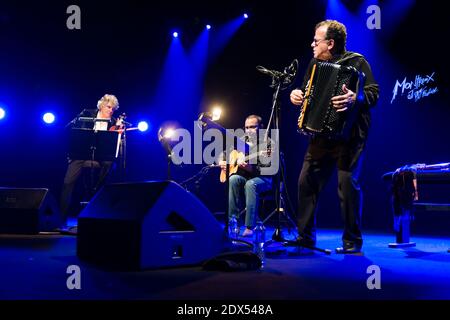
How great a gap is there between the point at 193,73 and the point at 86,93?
79.7 inches

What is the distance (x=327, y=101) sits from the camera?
3896 millimetres

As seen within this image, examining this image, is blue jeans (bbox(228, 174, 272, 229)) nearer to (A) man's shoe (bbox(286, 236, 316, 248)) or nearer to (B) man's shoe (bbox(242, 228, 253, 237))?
(B) man's shoe (bbox(242, 228, 253, 237))

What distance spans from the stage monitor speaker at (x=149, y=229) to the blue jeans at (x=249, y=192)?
109 inches

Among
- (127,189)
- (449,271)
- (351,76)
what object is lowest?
(449,271)

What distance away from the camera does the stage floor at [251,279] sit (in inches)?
96.3

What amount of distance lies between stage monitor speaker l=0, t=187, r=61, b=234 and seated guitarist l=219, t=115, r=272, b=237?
2.41 m

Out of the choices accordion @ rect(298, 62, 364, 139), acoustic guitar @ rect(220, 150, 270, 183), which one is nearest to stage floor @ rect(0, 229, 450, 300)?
accordion @ rect(298, 62, 364, 139)

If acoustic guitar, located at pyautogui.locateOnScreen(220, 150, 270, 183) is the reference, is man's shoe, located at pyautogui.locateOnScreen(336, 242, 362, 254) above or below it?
below

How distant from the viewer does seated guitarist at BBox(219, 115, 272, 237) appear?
21.0 ft

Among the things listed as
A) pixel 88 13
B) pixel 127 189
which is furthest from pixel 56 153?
pixel 127 189

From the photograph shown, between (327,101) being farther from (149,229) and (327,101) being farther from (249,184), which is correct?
(249,184)

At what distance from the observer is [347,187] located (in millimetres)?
4109

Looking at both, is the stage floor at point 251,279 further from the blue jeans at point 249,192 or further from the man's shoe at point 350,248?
the blue jeans at point 249,192
